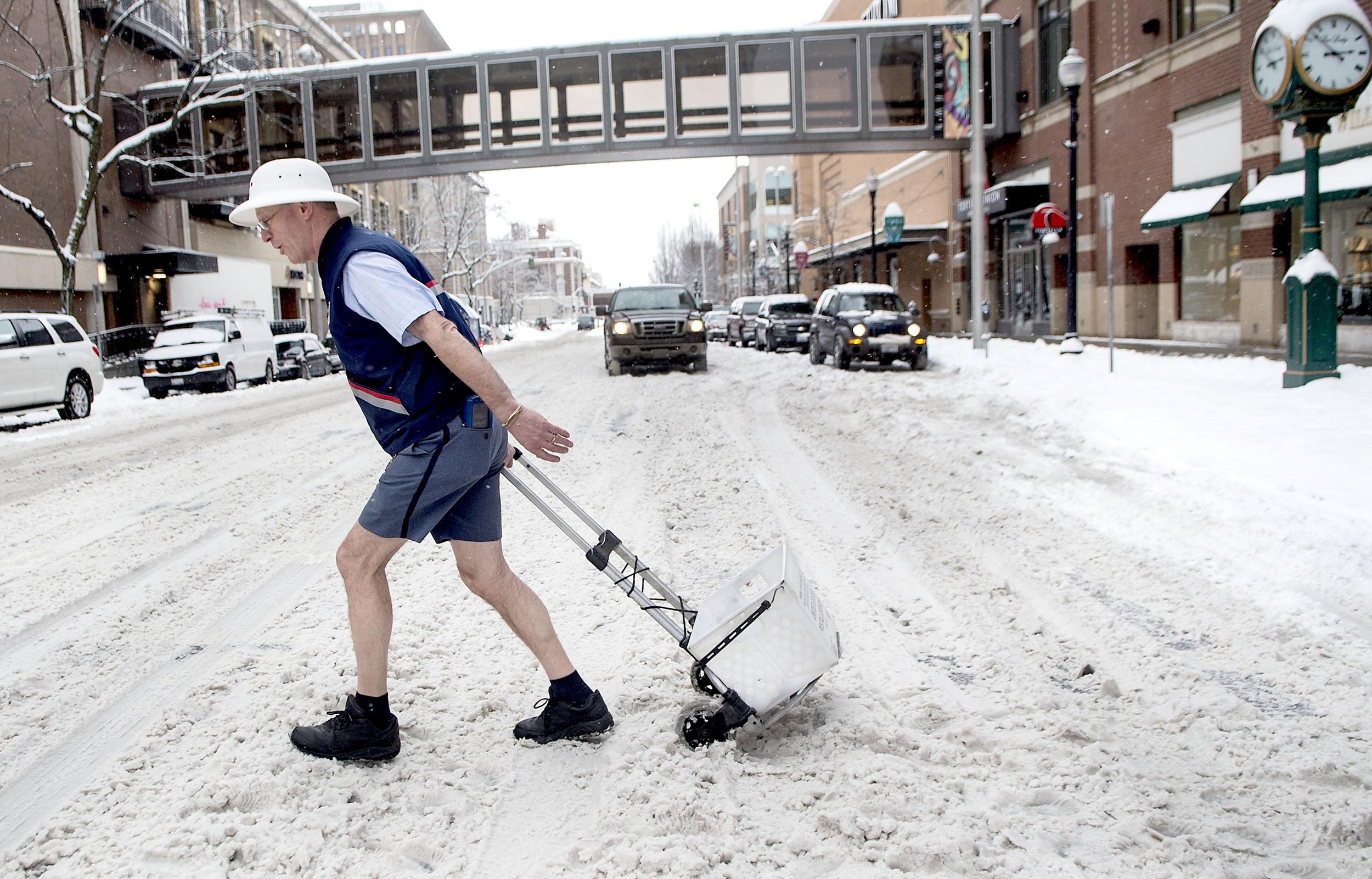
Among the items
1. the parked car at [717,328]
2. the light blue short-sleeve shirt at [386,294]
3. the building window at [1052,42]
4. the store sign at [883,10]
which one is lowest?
the light blue short-sleeve shirt at [386,294]

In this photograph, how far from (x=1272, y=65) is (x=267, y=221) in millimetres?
11697

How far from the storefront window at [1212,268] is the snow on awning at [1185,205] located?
50 cm

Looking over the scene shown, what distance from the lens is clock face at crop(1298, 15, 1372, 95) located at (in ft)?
36.0

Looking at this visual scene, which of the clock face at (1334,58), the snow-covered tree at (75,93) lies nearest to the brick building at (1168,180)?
the clock face at (1334,58)

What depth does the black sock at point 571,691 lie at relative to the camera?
140 inches

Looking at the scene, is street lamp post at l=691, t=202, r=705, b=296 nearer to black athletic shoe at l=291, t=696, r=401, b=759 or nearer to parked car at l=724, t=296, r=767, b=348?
parked car at l=724, t=296, r=767, b=348

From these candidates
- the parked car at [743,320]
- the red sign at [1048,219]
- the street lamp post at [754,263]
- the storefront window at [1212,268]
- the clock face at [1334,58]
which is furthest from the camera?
the street lamp post at [754,263]

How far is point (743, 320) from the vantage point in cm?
3753

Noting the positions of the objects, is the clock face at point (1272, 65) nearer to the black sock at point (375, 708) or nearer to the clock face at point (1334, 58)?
the clock face at point (1334, 58)

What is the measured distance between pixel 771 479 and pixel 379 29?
11634 centimetres

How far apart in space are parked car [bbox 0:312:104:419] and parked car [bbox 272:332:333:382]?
1006cm

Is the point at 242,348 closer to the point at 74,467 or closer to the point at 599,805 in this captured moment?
the point at 74,467

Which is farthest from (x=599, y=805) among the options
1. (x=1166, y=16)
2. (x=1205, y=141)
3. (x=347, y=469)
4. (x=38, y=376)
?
(x=1166, y=16)

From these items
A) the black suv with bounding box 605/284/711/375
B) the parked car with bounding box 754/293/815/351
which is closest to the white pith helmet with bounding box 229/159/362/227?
the black suv with bounding box 605/284/711/375
